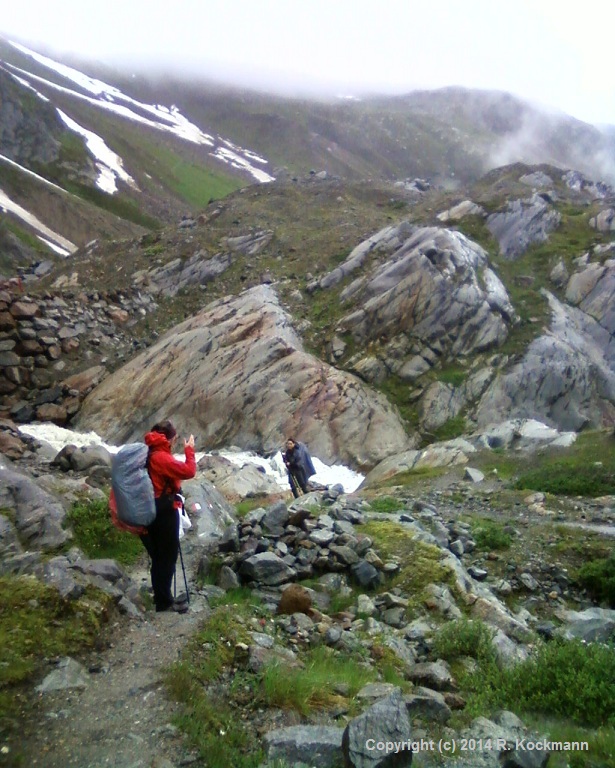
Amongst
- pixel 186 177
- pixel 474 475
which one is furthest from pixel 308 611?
pixel 186 177

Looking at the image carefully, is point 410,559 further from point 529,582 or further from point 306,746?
point 306,746

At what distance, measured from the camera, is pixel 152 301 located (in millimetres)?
36625

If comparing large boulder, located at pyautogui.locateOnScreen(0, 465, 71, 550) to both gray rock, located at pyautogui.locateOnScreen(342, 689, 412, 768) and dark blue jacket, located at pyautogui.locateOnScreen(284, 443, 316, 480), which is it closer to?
gray rock, located at pyautogui.locateOnScreen(342, 689, 412, 768)

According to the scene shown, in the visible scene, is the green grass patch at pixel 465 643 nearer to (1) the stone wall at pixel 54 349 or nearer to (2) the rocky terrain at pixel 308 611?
(2) the rocky terrain at pixel 308 611

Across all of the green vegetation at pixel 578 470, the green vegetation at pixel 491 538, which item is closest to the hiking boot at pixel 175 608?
the green vegetation at pixel 491 538

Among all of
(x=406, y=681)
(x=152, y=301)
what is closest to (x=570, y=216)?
(x=152, y=301)

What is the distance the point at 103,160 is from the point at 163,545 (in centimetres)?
11402

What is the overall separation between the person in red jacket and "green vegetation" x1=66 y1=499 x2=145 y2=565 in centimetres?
237

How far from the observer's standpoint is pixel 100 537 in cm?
1022

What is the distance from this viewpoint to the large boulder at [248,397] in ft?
85.5

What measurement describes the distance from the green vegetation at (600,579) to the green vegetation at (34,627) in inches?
312

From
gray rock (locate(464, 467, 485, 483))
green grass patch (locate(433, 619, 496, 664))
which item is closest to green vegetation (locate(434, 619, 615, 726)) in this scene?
green grass patch (locate(433, 619, 496, 664))

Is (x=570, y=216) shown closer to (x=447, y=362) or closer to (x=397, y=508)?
(x=447, y=362)

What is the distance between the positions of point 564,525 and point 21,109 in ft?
370
